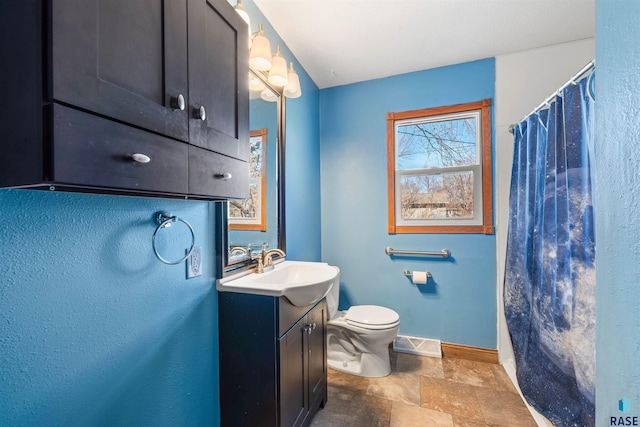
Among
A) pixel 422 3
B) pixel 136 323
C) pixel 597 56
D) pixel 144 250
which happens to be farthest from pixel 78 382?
pixel 422 3

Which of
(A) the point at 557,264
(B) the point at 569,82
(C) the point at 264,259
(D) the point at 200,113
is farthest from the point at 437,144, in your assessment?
(D) the point at 200,113

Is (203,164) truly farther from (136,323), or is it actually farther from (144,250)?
(136,323)

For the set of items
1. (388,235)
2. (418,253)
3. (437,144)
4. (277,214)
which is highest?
(437,144)

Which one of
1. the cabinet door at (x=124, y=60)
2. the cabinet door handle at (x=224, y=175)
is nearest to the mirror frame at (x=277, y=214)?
the cabinet door handle at (x=224, y=175)

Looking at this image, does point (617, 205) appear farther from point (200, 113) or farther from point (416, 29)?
point (416, 29)

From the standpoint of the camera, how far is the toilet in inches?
74.4

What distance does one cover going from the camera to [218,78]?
85 cm

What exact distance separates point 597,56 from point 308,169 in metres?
1.89

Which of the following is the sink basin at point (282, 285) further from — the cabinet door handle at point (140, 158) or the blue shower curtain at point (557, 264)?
the blue shower curtain at point (557, 264)

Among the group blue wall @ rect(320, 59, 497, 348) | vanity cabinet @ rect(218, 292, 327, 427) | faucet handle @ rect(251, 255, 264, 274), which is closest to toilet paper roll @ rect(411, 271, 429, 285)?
blue wall @ rect(320, 59, 497, 348)

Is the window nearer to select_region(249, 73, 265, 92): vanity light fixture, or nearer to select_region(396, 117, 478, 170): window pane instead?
select_region(396, 117, 478, 170): window pane

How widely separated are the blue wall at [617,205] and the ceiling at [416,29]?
54.6 inches

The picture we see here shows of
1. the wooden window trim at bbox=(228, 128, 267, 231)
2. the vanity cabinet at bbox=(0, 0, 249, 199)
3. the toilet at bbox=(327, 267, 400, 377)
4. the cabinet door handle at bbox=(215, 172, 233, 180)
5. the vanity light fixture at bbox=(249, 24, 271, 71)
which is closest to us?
the vanity cabinet at bbox=(0, 0, 249, 199)

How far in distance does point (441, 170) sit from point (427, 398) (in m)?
1.73
